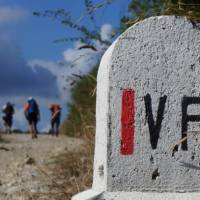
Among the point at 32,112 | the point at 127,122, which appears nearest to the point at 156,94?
the point at 127,122

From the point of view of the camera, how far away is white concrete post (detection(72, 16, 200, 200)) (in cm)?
480

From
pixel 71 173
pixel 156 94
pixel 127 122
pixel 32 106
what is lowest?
pixel 71 173

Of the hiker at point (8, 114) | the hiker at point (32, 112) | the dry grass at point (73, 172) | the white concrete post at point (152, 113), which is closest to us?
the white concrete post at point (152, 113)

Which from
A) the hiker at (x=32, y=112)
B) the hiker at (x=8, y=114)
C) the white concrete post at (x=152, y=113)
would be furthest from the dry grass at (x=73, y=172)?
the hiker at (x=8, y=114)

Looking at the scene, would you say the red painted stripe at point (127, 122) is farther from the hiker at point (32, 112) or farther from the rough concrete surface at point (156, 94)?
the hiker at point (32, 112)

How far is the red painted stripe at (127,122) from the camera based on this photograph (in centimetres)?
480

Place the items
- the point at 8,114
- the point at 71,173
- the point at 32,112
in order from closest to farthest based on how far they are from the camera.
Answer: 1. the point at 71,173
2. the point at 32,112
3. the point at 8,114

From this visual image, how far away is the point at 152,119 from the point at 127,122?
0.54 feet

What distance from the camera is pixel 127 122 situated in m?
4.83

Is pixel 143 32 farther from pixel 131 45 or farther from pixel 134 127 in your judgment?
pixel 134 127

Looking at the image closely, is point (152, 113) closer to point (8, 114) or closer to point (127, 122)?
point (127, 122)

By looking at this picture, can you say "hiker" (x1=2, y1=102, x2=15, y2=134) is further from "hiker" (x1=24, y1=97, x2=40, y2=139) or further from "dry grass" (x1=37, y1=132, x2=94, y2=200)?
"dry grass" (x1=37, y1=132, x2=94, y2=200)

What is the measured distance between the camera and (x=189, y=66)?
4.90m

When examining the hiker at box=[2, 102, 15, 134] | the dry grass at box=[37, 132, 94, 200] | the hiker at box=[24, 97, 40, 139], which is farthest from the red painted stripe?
the hiker at box=[2, 102, 15, 134]
